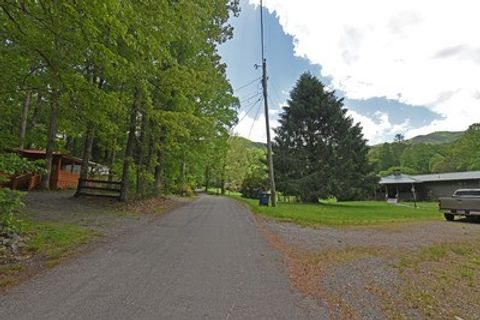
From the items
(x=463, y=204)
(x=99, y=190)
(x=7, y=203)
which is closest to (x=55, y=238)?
(x=7, y=203)

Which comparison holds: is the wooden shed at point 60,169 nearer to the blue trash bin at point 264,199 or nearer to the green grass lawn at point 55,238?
the green grass lawn at point 55,238

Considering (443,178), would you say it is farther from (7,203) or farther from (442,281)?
(7,203)

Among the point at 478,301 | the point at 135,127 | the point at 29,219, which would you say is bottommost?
the point at 478,301

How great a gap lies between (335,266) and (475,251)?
5208 mm

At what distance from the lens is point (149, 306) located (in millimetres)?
3541

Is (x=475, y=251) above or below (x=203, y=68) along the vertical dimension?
below

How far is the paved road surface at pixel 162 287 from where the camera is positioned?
3.39 meters

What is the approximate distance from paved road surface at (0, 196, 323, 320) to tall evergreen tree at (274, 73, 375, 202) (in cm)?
1978

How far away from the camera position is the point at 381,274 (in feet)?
17.4

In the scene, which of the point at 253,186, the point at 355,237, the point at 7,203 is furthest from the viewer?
the point at 253,186

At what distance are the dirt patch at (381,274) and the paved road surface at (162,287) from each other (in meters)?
0.53

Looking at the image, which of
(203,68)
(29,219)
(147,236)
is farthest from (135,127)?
(147,236)

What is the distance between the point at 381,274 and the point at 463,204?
1358 cm

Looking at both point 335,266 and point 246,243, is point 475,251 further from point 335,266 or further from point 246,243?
point 246,243
